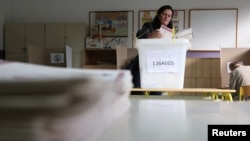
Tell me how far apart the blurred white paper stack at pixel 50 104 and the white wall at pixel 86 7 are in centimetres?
520

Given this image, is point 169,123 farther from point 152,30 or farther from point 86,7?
point 86,7

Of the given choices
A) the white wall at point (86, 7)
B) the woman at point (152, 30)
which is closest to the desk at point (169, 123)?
the woman at point (152, 30)

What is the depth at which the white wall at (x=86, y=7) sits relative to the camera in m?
4.98

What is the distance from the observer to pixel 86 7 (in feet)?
17.9

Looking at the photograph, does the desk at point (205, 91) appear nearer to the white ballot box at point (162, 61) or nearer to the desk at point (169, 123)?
the white ballot box at point (162, 61)

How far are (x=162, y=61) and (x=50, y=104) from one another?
1604 mm

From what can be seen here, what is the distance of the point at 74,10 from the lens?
18.0ft

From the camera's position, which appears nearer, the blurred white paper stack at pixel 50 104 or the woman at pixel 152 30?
the blurred white paper stack at pixel 50 104

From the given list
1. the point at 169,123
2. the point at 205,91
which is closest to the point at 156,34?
the point at 205,91

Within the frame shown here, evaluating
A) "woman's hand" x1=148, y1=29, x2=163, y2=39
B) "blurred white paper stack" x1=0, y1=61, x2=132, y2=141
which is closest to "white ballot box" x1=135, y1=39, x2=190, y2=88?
"woman's hand" x1=148, y1=29, x2=163, y2=39

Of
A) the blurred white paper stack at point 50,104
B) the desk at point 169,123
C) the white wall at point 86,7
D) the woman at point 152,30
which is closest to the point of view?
the blurred white paper stack at point 50,104

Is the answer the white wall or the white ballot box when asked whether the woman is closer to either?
the white ballot box

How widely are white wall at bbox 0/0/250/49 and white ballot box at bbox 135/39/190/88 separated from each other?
12.0 ft

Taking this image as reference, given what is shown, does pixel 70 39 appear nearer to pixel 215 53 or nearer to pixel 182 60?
A: pixel 215 53
